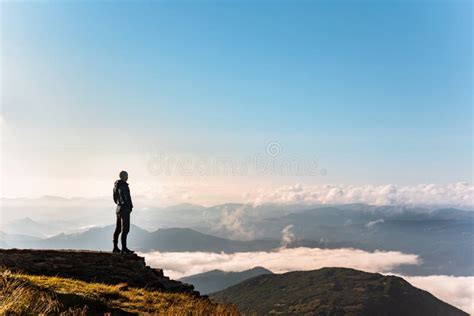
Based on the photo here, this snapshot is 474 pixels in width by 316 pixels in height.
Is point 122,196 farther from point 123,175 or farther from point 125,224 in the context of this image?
point 125,224

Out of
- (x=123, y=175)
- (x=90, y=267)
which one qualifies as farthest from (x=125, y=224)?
(x=90, y=267)

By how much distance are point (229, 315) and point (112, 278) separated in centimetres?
877

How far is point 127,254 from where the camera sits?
21.1 m

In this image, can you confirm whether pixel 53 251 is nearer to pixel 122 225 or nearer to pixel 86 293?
pixel 122 225

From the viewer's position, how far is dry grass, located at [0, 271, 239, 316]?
11.1 meters

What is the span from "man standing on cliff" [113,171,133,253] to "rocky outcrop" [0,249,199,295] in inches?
45.3

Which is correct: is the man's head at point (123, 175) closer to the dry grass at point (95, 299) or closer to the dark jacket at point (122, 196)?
the dark jacket at point (122, 196)

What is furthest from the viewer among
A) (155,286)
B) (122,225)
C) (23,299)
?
(122,225)

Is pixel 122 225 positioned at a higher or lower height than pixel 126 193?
lower

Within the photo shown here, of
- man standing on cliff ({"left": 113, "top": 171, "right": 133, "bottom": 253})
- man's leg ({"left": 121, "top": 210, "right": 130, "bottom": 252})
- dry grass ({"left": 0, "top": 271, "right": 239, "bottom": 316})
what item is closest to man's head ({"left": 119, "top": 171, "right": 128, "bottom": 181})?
man standing on cliff ({"left": 113, "top": 171, "right": 133, "bottom": 253})

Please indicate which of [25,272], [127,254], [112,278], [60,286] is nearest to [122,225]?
[127,254]

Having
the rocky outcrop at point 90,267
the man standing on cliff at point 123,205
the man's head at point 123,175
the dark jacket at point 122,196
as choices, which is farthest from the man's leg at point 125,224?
the man's head at point 123,175

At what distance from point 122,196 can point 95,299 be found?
26.1ft

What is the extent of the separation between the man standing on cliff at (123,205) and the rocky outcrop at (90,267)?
1.15m
